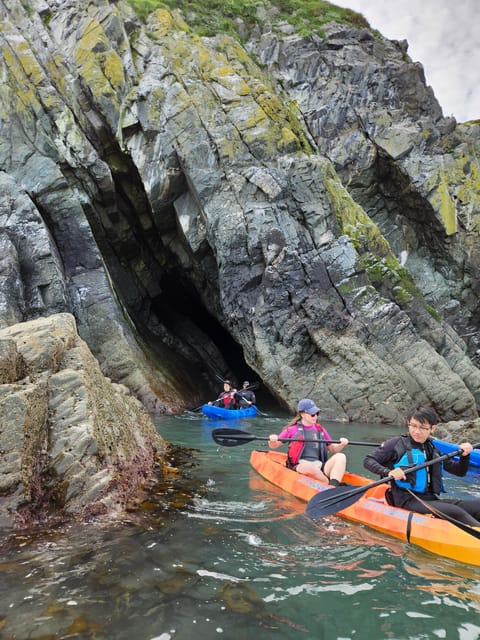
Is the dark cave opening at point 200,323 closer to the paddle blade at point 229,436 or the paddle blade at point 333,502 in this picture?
the paddle blade at point 229,436

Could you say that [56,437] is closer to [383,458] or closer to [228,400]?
[383,458]

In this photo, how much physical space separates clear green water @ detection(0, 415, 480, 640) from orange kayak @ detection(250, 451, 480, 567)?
0.14 metres

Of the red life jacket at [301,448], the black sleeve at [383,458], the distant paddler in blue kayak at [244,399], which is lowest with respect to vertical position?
the distant paddler in blue kayak at [244,399]

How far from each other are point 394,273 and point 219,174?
29.5ft

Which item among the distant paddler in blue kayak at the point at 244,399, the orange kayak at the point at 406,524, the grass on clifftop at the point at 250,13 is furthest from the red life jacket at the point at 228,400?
the grass on clifftop at the point at 250,13

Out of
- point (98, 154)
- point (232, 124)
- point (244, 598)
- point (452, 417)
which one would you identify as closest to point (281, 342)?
point (452, 417)

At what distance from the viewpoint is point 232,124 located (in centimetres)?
2127

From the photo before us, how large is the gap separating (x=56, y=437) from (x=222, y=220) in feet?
50.0

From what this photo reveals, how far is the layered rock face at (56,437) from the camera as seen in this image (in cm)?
505

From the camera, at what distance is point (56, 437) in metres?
5.61

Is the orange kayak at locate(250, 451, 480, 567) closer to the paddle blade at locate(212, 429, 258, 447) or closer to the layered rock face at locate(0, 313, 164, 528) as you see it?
the paddle blade at locate(212, 429, 258, 447)

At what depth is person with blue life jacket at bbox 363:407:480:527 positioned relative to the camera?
17.4 feet

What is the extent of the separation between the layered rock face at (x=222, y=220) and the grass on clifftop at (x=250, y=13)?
1.54 meters

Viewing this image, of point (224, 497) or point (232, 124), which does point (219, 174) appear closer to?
point (232, 124)
